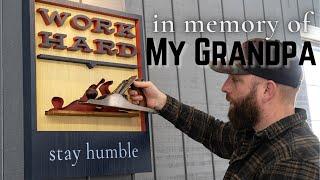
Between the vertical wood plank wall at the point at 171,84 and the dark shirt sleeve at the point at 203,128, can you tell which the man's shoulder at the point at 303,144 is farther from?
the vertical wood plank wall at the point at 171,84

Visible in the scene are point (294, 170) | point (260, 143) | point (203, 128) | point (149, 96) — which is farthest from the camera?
point (203, 128)

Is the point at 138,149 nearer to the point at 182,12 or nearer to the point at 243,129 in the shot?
the point at 243,129

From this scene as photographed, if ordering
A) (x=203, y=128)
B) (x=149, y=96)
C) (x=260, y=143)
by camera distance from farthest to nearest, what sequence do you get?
(x=203, y=128), (x=149, y=96), (x=260, y=143)

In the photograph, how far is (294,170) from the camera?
1054 millimetres

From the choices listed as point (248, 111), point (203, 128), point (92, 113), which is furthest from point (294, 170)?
point (92, 113)

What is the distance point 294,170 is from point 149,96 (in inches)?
22.1

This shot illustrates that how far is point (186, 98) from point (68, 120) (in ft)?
1.92

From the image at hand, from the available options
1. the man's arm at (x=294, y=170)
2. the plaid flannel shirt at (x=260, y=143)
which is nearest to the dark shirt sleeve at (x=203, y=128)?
the plaid flannel shirt at (x=260, y=143)

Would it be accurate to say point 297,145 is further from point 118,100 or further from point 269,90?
point 118,100

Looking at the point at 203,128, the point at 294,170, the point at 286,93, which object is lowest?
the point at 294,170

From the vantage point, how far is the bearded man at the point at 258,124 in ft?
3.65

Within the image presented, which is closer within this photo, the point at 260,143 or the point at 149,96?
the point at 260,143

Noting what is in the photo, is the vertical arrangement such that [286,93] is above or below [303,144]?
above

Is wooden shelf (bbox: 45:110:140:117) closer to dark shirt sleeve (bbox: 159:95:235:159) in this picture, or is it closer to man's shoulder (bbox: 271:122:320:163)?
dark shirt sleeve (bbox: 159:95:235:159)
